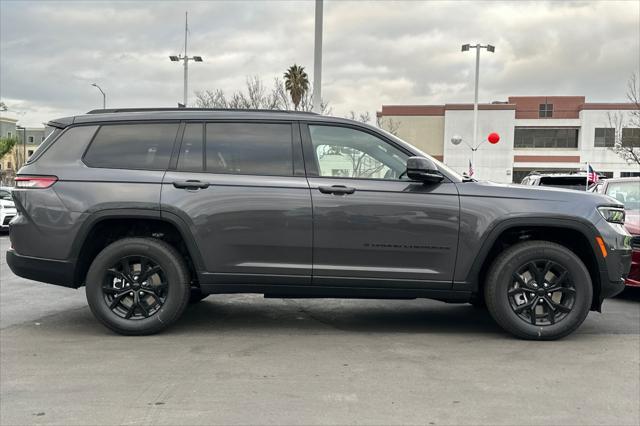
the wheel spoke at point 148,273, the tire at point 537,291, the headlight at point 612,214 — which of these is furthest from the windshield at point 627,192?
the wheel spoke at point 148,273

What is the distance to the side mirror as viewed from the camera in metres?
4.70

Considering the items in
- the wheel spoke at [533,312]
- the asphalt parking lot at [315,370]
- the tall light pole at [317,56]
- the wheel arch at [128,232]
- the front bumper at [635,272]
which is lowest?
the asphalt parking lot at [315,370]

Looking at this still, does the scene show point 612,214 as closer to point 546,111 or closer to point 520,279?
point 520,279

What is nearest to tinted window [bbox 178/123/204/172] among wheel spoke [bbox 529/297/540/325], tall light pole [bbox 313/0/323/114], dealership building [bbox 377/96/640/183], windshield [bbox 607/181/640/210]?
wheel spoke [bbox 529/297/540/325]

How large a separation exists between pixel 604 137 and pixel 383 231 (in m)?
54.5

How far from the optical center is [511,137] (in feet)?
175

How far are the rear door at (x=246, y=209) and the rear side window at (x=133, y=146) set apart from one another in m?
0.18

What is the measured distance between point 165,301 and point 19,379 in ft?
4.31

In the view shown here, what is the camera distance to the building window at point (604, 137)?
51.5 metres

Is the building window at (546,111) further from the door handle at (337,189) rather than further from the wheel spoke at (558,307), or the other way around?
the door handle at (337,189)

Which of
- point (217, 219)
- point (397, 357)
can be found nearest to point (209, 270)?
point (217, 219)

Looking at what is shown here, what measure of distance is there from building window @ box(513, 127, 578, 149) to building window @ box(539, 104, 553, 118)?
385cm

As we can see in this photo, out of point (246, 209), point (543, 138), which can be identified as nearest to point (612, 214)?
point (246, 209)

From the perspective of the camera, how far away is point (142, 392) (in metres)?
3.71
